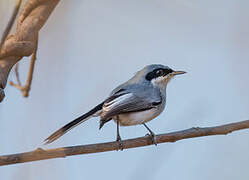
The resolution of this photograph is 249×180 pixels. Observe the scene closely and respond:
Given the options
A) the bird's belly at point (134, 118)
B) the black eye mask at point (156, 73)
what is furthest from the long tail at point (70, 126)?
the black eye mask at point (156, 73)

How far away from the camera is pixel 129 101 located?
3207 mm

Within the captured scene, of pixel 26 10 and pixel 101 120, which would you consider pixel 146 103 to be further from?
pixel 26 10

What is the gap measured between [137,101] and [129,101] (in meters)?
0.11

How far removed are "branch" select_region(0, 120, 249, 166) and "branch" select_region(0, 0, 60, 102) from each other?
46 centimetres

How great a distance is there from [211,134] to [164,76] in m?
1.45

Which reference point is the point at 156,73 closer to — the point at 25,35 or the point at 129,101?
the point at 129,101

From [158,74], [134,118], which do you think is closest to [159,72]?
[158,74]

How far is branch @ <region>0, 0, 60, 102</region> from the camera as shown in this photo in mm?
1313

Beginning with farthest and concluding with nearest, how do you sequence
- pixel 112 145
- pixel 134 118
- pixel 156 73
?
pixel 156 73 → pixel 134 118 → pixel 112 145

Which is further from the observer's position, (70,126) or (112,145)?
(70,126)

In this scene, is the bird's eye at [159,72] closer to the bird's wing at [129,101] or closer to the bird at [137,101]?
the bird at [137,101]

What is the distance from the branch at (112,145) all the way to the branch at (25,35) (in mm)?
461

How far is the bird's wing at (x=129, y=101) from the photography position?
302 centimetres

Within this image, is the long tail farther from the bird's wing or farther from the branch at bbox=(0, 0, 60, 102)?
the branch at bbox=(0, 0, 60, 102)
